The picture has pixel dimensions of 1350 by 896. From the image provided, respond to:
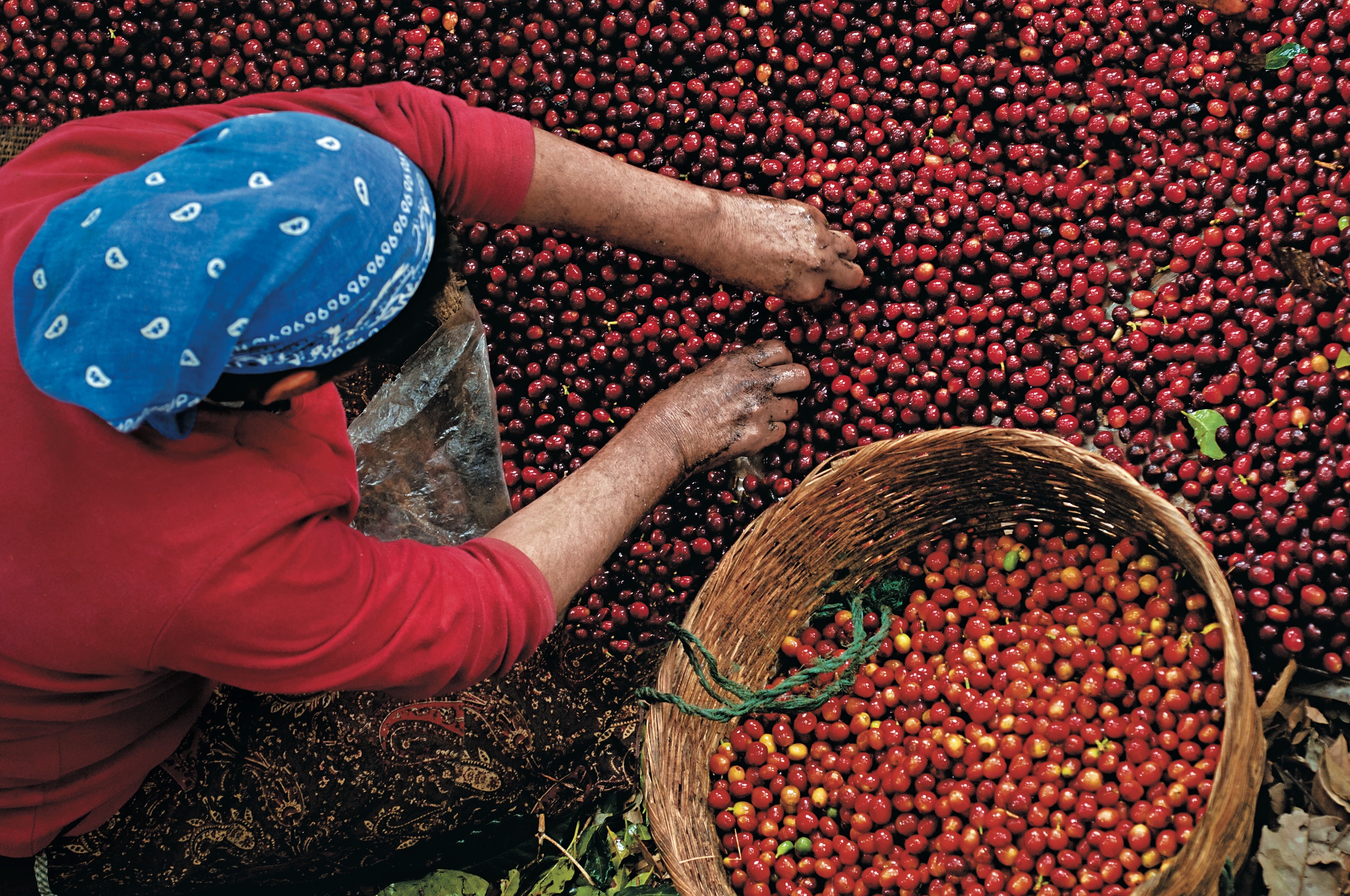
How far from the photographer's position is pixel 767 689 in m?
2.13

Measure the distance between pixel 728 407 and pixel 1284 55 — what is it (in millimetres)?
1549

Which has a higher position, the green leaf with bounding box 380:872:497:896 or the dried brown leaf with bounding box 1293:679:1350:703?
the dried brown leaf with bounding box 1293:679:1350:703

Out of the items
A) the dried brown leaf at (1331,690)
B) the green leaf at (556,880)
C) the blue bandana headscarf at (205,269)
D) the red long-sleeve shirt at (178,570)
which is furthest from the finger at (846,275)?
the green leaf at (556,880)

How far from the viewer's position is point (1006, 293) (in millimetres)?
2217

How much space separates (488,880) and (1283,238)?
8.62ft

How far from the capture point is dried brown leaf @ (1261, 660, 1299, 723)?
1.95 metres

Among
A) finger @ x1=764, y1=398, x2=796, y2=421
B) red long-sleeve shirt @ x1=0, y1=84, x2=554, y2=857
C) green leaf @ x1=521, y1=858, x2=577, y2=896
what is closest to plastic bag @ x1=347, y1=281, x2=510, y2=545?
A: red long-sleeve shirt @ x1=0, y1=84, x2=554, y2=857

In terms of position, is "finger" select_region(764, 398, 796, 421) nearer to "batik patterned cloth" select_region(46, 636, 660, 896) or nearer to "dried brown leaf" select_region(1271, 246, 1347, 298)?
"batik patterned cloth" select_region(46, 636, 660, 896)

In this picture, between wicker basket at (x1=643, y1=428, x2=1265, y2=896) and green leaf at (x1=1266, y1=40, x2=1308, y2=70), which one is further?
green leaf at (x1=1266, y1=40, x2=1308, y2=70)

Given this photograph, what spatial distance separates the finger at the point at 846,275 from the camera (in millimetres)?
2238

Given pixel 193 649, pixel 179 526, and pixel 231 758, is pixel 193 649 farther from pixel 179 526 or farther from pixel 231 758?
pixel 231 758

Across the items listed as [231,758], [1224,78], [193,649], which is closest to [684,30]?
[1224,78]

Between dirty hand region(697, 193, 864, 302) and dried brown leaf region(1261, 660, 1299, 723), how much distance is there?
1.33 metres

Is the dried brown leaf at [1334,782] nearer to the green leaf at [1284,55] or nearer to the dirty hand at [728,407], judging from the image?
the dirty hand at [728,407]
